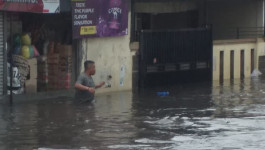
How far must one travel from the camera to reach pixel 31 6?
715 inches

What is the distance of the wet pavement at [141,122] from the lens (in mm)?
12039

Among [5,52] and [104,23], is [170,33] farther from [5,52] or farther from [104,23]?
[5,52]

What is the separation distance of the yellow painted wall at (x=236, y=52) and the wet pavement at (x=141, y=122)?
161 inches

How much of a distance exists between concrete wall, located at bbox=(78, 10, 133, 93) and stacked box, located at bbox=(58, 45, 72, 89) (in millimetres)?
381

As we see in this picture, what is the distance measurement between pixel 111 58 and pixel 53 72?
189cm

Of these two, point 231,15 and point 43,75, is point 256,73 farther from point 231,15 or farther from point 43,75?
point 43,75

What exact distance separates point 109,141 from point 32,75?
7.43 metres

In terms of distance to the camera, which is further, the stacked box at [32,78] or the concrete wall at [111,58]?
the concrete wall at [111,58]

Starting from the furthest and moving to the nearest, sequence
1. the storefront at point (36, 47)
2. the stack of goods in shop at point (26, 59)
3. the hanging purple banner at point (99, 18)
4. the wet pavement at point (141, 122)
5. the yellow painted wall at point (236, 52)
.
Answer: the yellow painted wall at point (236, 52) → the hanging purple banner at point (99, 18) → the stack of goods in shop at point (26, 59) → the storefront at point (36, 47) → the wet pavement at point (141, 122)

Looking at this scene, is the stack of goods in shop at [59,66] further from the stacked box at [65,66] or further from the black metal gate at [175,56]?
the black metal gate at [175,56]

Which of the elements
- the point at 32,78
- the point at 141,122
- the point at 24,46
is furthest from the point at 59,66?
the point at 141,122

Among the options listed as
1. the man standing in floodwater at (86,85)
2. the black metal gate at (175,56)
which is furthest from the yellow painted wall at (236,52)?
the man standing in floodwater at (86,85)

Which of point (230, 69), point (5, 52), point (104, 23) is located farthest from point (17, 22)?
point (230, 69)

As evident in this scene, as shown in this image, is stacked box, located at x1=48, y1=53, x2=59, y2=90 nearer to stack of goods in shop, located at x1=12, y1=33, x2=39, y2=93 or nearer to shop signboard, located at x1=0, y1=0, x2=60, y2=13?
stack of goods in shop, located at x1=12, y1=33, x2=39, y2=93
